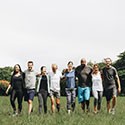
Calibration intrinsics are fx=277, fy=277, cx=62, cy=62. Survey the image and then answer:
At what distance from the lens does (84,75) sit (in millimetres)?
11203

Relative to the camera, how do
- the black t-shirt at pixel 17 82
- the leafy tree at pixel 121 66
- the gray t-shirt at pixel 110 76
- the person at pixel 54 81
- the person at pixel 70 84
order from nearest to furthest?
the black t-shirt at pixel 17 82, the person at pixel 54 81, the person at pixel 70 84, the gray t-shirt at pixel 110 76, the leafy tree at pixel 121 66

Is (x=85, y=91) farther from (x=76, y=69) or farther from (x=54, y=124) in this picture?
(x=54, y=124)

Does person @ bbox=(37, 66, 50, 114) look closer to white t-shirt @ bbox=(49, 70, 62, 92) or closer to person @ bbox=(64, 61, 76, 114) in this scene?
white t-shirt @ bbox=(49, 70, 62, 92)

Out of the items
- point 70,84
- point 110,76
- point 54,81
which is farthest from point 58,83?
point 110,76

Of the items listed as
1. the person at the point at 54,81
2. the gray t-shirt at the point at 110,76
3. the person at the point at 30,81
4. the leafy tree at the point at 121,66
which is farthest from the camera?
the leafy tree at the point at 121,66

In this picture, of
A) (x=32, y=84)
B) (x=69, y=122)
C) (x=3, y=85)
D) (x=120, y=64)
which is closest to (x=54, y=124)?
(x=69, y=122)

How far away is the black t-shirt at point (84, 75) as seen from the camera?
36.8 ft

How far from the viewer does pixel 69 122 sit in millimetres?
8281

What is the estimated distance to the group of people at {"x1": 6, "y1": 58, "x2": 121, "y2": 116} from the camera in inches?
426

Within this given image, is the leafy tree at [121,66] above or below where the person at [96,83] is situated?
above

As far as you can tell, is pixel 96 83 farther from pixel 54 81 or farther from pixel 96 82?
pixel 54 81

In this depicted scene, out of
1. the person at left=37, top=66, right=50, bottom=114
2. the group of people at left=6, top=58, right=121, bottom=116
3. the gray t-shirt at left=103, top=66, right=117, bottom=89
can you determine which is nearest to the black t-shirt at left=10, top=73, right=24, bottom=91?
the group of people at left=6, top=58, right=121, bottom=116

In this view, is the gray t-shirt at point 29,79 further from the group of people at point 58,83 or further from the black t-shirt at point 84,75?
the black t-shirt at point 84,75

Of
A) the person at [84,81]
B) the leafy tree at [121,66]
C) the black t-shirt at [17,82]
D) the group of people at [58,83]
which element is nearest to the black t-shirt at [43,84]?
the group of people at [58,83]
